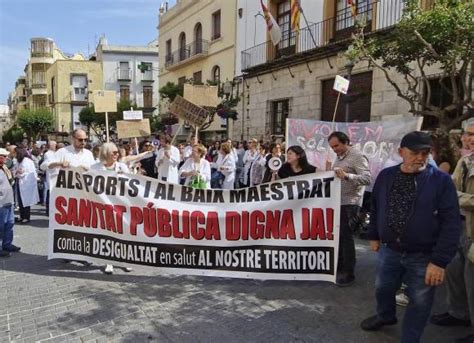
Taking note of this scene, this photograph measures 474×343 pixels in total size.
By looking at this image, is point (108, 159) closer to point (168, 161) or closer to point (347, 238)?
point (168, 161)

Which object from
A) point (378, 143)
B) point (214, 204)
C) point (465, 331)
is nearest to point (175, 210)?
point (214, 204)

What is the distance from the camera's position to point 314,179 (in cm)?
442

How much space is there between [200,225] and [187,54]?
79.6 feet

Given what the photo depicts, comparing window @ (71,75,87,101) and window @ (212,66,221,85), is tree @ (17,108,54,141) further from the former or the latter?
window @ (212,66,221,85)

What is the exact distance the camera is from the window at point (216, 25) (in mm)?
23859

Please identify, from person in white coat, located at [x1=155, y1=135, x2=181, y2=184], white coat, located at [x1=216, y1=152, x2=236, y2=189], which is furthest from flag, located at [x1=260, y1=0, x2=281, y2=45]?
person in white coat, located at [x1=155, y1=135, x2=181, y2=184]

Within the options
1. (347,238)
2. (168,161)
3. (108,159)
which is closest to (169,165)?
(168,161)

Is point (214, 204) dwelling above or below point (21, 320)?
above

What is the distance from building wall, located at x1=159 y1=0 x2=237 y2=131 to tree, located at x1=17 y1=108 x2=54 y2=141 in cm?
2504

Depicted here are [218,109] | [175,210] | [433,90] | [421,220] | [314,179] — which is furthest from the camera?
[218,109]

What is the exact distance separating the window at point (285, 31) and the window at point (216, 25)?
5.52 m

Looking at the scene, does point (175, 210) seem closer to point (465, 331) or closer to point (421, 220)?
point (421, 220)

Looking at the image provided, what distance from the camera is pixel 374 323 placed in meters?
3.62

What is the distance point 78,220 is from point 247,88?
1601 cm
